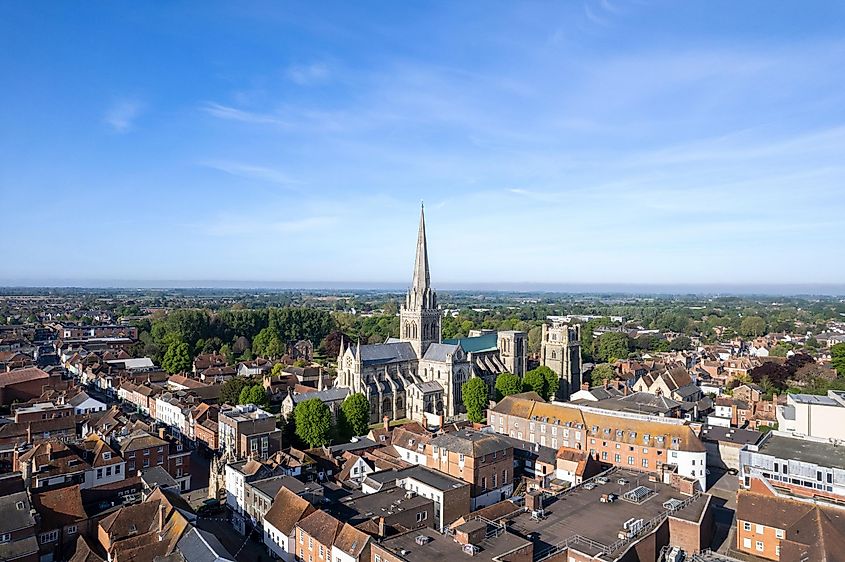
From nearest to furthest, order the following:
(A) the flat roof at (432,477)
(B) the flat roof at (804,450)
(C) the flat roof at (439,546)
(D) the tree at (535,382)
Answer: (C) the flat roof at (439,546) < (A) the flat roof at (432,477) < (B) the flat roof at (804,450) < (D) the tree at (535,382)

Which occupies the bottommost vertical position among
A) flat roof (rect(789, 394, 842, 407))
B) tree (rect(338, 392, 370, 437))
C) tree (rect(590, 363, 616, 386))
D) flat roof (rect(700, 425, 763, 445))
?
tree (rect(590, 363, 616, 386))

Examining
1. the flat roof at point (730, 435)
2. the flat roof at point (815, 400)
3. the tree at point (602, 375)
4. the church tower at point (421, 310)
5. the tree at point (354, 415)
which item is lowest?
the tree at point (602, 375)

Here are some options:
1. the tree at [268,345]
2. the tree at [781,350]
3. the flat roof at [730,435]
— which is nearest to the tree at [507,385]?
the flat roof at [730,435]

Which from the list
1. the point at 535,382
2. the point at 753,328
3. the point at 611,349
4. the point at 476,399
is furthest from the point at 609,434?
the point at 753,328

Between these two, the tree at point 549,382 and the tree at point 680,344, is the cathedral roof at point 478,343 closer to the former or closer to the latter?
the tree at point 549,382

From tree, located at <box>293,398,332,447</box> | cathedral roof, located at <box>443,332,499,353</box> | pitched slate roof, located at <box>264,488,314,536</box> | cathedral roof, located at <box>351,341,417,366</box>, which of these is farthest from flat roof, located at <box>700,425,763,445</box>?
pitched slate roof, located at <box>264,488,314,536</box>

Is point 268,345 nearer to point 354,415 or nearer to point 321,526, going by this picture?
point 354,415

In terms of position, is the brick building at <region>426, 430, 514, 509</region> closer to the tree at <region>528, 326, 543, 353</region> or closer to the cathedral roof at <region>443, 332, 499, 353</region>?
the cathedral roof at <region>443, 332, 499, 353</region>
